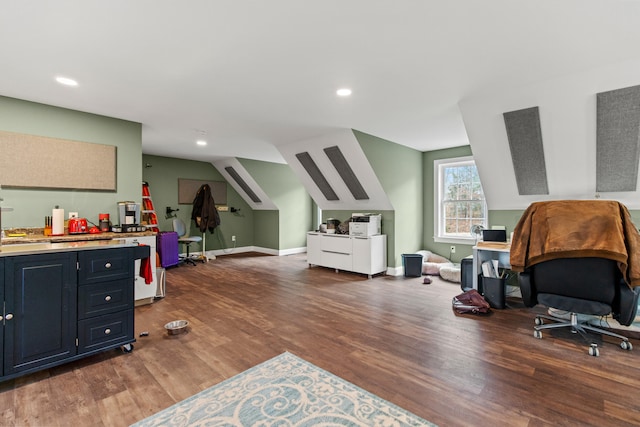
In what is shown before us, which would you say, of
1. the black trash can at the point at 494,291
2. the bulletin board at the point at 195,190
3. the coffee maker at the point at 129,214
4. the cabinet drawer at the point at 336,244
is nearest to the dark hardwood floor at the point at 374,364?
the black trash can at the point at 494,291

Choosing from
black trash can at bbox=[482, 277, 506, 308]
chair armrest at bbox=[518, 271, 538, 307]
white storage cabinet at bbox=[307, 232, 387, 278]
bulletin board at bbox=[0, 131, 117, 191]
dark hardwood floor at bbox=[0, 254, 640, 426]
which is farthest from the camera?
white storage cabinet at bbox=[307, 232, 387, 278]

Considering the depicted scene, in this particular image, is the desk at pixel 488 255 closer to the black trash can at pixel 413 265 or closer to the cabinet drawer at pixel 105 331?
the black trash can at pixel 413 265

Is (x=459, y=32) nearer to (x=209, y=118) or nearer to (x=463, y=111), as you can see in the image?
(x=463, y=111)

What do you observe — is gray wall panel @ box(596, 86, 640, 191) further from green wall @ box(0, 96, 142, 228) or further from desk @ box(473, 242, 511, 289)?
green wall @ box(0, 96, 142, 228)


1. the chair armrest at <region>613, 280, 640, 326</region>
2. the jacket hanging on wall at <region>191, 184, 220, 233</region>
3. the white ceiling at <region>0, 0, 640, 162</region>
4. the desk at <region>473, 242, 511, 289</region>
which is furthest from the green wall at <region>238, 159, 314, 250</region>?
the chair armrest at <region>613, 280, 640, 326</region>

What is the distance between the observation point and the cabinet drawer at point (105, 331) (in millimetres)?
2246

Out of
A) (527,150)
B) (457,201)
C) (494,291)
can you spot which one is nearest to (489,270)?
(494,291)

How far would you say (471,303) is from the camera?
346 cm

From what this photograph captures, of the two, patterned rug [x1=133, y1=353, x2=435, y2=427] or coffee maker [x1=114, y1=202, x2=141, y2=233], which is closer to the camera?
patterned rug [x1=133, y1=353, x2=435, y2=427]

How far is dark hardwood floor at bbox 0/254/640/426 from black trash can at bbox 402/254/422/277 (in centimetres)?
139

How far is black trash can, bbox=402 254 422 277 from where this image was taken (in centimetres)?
522

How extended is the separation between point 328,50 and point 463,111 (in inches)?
78.0

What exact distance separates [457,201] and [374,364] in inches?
168

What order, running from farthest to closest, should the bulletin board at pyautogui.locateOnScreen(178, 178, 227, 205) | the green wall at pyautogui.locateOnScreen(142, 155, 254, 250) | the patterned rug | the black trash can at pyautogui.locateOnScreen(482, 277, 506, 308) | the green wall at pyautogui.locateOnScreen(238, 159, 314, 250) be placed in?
the green wall at pyautogui.locateOnScreen(238, 159, 314, 250), the bulletin board at pyautogui.locateOnScreen(178, 178, 227, 205), the green wall at pyautogui.locateOnScreen(142, 155, 254, 250), the black trash can at pyautogui.locateOnScreen(482, 277, 506, 308), the patterned rug
